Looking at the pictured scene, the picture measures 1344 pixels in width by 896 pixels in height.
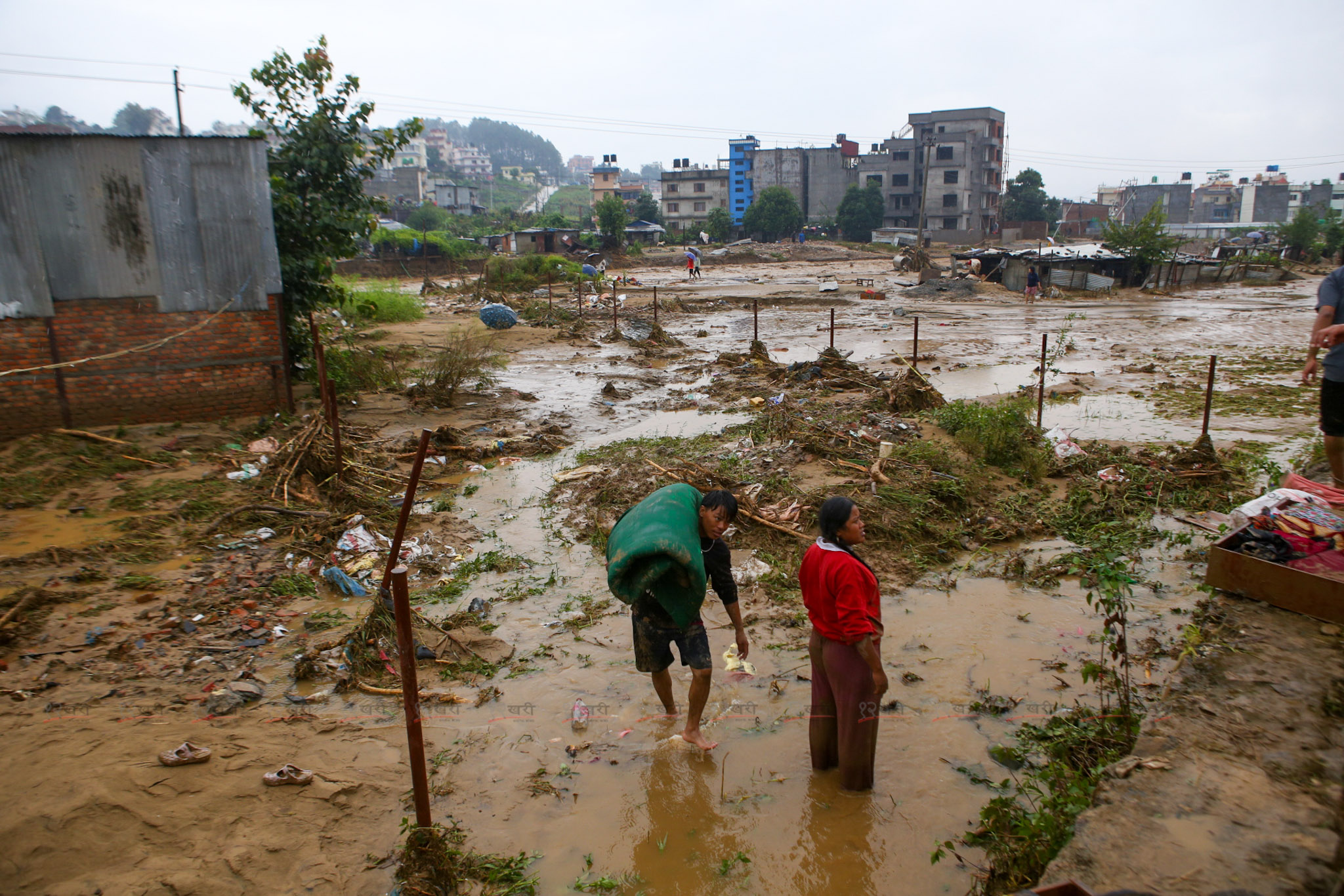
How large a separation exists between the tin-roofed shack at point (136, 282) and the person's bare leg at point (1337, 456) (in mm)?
10438

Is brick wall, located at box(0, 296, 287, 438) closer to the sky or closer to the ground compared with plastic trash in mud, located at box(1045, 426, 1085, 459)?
closer to the sky

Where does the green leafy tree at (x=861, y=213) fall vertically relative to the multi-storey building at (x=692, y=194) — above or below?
below

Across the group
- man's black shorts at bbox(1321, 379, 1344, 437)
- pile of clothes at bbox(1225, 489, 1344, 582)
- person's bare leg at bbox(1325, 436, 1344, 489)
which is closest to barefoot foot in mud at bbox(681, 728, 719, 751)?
pile of clothes at bbox(1225, 489, 1344, 582)

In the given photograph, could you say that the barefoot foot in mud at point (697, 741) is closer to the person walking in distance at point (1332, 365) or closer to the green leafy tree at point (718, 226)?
the person walking in distance at point (1332, 365)

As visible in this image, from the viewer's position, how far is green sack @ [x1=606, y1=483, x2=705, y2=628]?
3.44 metres

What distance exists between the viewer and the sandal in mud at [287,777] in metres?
3.57

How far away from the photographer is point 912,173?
208 ft

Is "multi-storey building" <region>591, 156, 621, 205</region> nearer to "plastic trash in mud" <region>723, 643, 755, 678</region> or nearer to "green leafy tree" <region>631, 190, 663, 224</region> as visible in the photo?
"green leafy tree" <region>631, 190, 663, 224</region>

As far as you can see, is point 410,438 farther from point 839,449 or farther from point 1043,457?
point 1043,457

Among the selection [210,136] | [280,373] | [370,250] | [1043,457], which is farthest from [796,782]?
[370,250]

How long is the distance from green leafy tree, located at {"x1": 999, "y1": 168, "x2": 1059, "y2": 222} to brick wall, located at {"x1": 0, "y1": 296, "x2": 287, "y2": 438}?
65108mm

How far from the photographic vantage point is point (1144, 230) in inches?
1135

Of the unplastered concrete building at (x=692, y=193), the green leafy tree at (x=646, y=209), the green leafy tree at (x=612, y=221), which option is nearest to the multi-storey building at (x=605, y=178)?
the unplastered concrete building at (x=692, y=193)

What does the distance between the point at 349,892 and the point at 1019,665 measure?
12.6 feet
